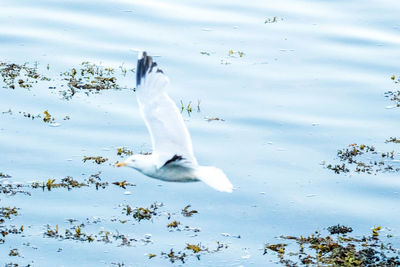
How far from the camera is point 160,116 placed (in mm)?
9453

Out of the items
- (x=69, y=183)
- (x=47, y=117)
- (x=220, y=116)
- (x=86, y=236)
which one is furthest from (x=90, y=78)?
(x=86, y=236)

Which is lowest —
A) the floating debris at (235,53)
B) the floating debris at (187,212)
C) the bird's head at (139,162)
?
the floating debris at (187,212)

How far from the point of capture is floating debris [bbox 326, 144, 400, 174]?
1346cm

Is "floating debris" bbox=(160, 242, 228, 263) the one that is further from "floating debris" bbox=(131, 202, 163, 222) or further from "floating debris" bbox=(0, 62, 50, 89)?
"floating debris" bbox=(0, 62, 50, 89)

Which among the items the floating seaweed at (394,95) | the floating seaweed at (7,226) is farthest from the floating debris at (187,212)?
the floating seaweed at (394,95)

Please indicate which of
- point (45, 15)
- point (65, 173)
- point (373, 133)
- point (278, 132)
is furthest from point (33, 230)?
point (45, 15)

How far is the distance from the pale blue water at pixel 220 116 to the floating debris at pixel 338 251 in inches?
8.1

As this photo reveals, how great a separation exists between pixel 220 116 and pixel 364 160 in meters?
2.57

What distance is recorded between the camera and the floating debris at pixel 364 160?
13461 millimetres

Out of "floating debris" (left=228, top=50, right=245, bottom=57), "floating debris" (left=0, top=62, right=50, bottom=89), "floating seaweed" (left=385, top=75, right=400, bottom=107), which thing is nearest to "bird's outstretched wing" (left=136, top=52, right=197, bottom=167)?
"floating debris" (left=0, top=62, right=50, bottom=89)

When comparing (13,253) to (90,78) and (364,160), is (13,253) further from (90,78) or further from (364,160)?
(90,78)

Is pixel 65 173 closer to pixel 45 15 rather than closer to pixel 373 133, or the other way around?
pixel 373 133

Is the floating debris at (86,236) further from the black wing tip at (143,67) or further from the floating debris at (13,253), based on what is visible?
the black wing tip at (143,67)

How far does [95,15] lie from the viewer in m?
20.2
